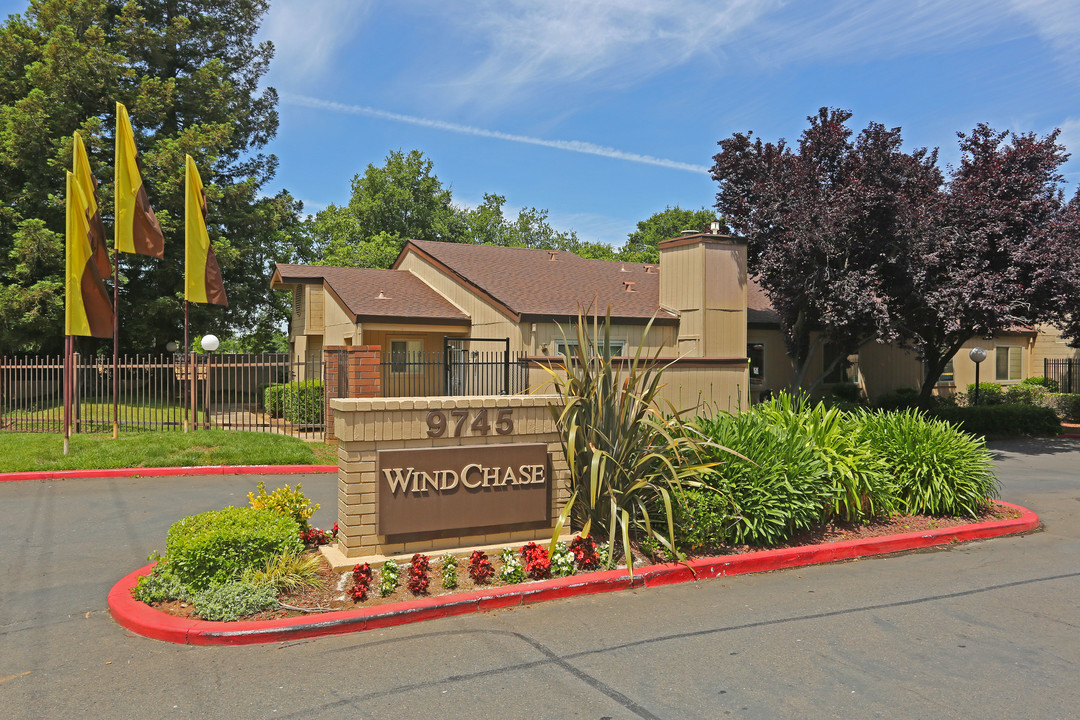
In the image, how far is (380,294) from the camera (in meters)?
20.3

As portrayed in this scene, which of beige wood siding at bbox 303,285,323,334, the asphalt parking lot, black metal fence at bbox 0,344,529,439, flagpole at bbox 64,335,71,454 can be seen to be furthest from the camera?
beige wood siding at bbox 303,285,323,334

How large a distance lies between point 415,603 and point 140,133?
1082 inches

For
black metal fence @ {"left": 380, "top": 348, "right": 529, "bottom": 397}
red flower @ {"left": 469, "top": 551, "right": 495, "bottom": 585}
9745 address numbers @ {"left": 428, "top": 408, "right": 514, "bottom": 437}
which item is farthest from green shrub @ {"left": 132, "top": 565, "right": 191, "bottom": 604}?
black metal fence @ {"left": 380, "top": 348, "right": 529, "bottom": 397}

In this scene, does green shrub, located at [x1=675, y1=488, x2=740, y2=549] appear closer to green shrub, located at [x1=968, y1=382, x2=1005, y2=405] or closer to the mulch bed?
the mulch bed

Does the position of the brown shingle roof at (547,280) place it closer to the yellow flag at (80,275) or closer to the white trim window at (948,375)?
the yellow flag at (80,275)

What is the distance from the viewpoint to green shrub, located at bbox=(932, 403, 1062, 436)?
66.3ft

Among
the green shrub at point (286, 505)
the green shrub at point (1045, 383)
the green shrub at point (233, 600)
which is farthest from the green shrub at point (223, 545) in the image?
the green shrub at point (1045, 383)

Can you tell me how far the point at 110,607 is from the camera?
6.14 metres

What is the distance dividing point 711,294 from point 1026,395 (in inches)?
600

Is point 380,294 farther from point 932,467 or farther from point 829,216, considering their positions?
point 932,467

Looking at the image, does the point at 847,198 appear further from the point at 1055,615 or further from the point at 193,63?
the point at 193,63

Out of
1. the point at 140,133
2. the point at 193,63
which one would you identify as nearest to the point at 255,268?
the point at 140,133

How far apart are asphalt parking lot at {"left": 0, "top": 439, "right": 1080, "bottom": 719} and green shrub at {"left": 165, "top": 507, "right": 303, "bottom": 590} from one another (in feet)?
2.16

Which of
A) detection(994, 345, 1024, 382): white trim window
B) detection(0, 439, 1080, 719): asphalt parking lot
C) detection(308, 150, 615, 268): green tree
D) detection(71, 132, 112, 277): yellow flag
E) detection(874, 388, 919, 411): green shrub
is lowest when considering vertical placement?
detection(0, 439, 1080, 719): asphalt parking lot
